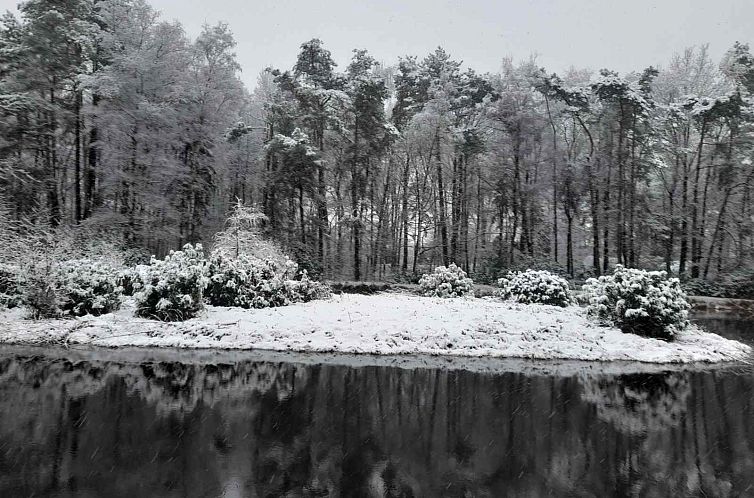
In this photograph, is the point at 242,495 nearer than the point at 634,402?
Yes

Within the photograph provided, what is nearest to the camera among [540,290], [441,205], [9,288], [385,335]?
[385,335]

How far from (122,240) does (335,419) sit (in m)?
20.4

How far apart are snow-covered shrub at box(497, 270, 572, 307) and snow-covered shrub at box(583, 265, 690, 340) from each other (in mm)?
3494

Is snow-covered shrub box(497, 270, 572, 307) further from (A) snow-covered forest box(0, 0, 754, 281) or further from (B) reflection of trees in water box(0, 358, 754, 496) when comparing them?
(A) snow-covered forest box(0, 0, 754, 281)

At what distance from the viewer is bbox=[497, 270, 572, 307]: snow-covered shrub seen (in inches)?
658

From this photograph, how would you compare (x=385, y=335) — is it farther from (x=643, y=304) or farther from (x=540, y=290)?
(x=540, y=290)

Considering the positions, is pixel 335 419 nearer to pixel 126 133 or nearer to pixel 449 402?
pixel 449 402

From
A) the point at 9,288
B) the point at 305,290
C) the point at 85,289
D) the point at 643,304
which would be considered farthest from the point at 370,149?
the point at 643,304

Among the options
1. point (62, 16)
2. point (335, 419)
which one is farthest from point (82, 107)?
point (335, 419)

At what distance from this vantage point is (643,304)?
1209cm

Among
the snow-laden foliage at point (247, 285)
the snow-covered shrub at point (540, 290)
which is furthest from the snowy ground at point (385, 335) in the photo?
the snow-covered shrub at point (540, 290)

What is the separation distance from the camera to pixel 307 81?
103ft

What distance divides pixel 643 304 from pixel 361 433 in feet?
30.9

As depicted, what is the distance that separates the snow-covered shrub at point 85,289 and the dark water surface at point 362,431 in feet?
12.0
